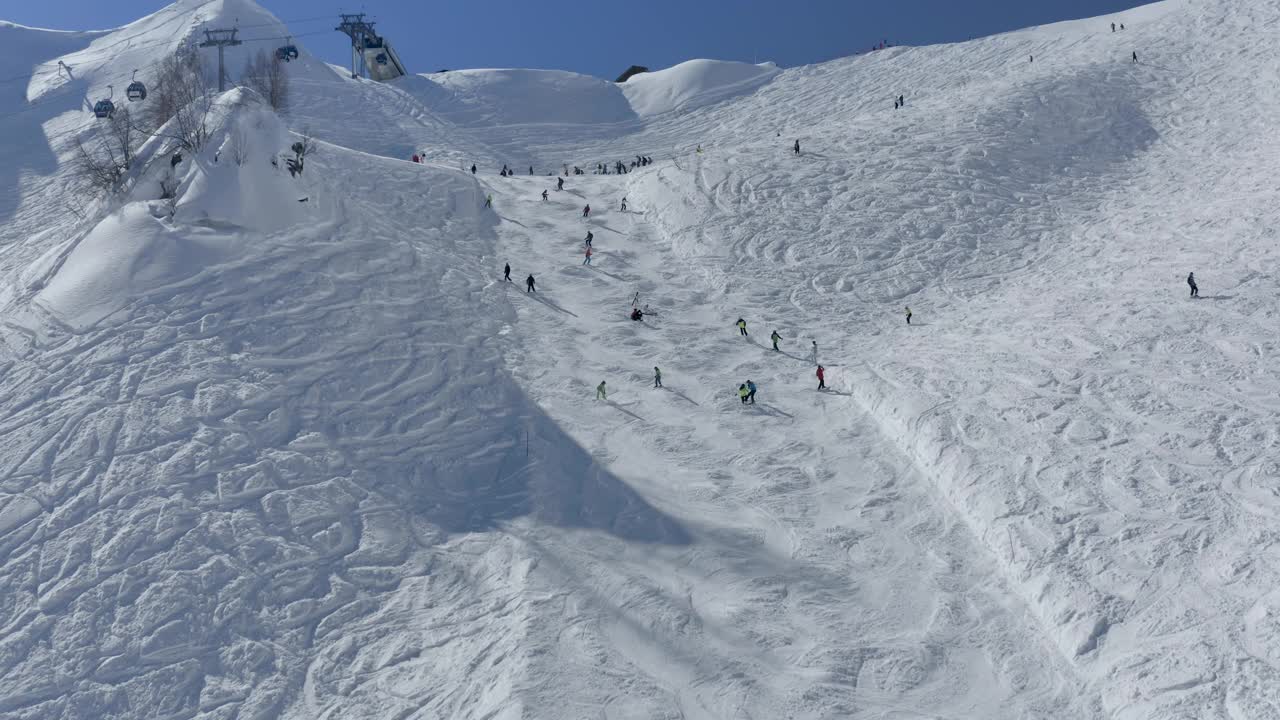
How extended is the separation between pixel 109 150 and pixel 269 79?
25593mm

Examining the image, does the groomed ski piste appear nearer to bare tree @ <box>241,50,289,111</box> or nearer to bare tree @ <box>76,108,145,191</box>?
bare tree @ <box>76,108,145,191</box>

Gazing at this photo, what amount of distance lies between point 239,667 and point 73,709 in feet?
8.84

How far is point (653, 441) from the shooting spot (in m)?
22.5

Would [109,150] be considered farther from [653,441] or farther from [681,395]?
[653,441]

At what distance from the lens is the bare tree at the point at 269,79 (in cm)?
5466

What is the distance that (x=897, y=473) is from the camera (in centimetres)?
2039

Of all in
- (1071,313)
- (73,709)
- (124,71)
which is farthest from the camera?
(124,71)

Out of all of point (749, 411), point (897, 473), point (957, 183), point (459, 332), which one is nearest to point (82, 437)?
point (459, 332)

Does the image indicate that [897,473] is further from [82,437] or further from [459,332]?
[82,437]

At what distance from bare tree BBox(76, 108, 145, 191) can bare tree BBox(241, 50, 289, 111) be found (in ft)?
24.6

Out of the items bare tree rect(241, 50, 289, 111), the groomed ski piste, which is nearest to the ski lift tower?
bare tree rect(241, 50, 289, 111)

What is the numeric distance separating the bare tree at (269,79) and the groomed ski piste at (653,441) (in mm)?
16941

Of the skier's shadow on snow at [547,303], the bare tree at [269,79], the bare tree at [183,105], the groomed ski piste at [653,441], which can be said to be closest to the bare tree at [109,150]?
the bare tree at [183,105]

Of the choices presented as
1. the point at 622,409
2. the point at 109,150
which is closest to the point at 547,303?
the point at 622,409
